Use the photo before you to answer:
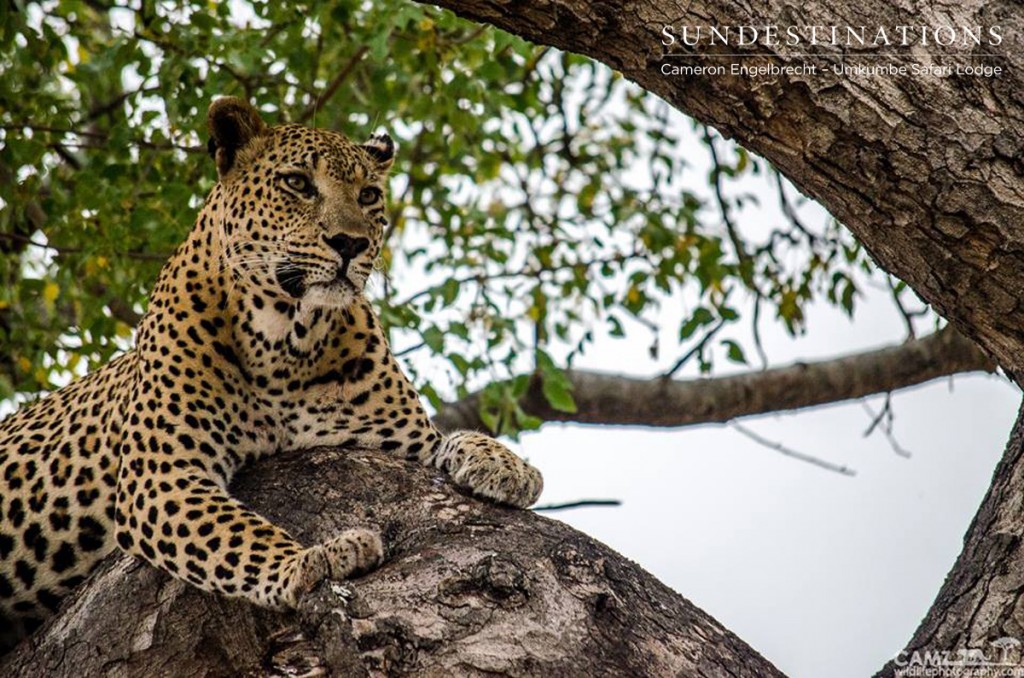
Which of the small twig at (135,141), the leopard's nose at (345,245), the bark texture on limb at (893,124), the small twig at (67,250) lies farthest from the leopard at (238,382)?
the bark texture on limb at (893,124)

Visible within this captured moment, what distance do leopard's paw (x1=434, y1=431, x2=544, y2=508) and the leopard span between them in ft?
Result: 0.05

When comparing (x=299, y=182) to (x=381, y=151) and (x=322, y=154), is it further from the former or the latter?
(x=381, y=151)

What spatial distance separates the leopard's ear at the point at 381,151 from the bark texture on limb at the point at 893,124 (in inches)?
90.1

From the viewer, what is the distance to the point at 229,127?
Answer: 666cm

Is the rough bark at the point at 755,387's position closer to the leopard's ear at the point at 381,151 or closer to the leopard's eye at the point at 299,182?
the leopard's ear at the point at 381,151

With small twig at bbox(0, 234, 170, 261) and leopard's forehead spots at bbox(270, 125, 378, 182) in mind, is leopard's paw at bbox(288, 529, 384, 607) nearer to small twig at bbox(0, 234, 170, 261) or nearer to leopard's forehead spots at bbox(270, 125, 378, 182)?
leopard's forehead spots at bbox(270, 125, 378, 182)

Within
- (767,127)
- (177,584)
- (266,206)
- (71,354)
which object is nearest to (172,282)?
(266,206)

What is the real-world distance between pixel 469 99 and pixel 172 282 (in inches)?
111

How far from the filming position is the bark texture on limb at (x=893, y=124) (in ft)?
13.8

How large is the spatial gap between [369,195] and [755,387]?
500cm

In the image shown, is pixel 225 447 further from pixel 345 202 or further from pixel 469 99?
pixel 469 99

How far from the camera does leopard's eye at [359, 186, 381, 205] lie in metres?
6.58

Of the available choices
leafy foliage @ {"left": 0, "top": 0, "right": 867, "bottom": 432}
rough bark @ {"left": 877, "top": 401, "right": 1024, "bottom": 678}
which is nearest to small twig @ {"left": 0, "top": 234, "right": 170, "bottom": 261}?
leafy foliage @ {"left": 0, "top": 0, "right": 867, "bottom": 432}

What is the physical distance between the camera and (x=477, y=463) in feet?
19.1
